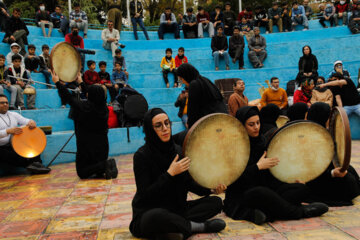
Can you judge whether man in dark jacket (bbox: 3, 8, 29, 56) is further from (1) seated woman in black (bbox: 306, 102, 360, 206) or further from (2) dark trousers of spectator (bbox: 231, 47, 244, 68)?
(1) seated woman in black (bbox: 306, 102, 360, 206)

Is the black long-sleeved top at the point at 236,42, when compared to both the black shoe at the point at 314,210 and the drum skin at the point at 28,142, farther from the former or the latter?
the black shoe at the point at 314,210

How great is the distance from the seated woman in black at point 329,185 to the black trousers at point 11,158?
4.91 meters

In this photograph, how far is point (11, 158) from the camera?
20.6ft

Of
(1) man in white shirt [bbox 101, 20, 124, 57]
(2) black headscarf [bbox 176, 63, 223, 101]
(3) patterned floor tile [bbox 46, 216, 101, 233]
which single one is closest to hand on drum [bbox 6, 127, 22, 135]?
(3) patterned floor tile [bbox 46, 216, 101, 233]

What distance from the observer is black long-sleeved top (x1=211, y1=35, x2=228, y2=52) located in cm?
1287

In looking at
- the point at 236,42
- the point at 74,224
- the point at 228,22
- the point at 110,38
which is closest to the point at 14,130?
the point at 74,224

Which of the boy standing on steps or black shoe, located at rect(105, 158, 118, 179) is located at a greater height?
the boy standing on steps

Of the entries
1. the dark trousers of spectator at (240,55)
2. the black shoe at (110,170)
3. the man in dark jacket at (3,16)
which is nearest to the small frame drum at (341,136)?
the black shoe at (110,170)

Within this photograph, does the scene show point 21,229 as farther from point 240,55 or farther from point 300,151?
point 240,55

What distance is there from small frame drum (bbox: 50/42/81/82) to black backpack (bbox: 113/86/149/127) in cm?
310

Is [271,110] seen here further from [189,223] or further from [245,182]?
[189,223]

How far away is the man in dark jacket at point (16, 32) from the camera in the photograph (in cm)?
1020

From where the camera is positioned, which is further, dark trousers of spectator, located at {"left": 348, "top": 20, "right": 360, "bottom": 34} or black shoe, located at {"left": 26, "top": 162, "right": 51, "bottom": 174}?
dark trousers of spectator, located at {"left": 348, "top": 20, "right": 360, "bottom": 34}

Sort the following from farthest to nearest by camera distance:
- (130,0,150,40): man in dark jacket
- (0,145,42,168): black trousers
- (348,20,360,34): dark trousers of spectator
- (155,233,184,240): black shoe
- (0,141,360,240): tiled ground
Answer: (130,0,150,40): man in dark jacket, (348,20,360,34): dark trousers of spectator, (0,145,42,168): black trousers, (0,141,360,240): tiled ground, (155,233,184,240): black shoe
